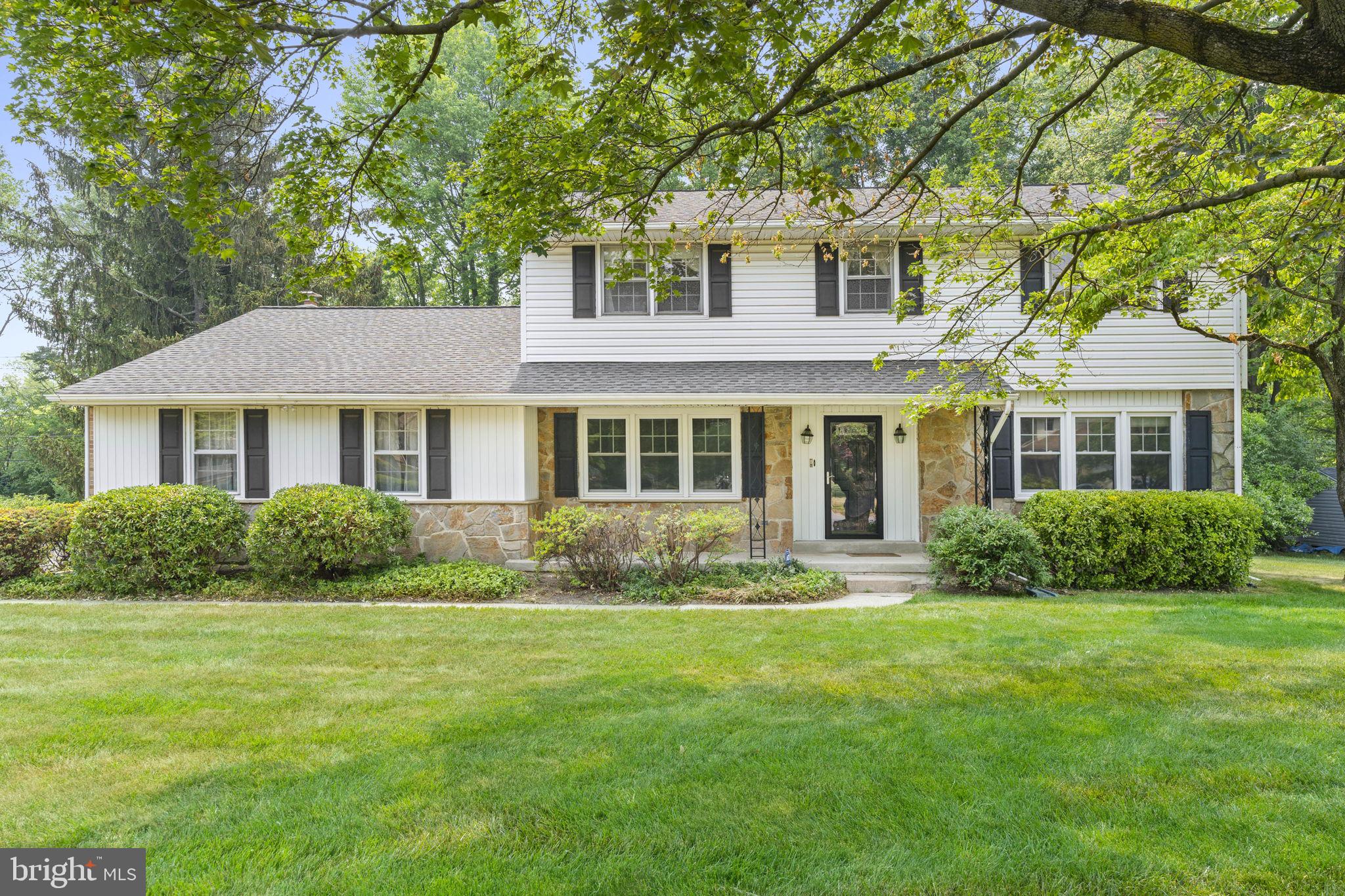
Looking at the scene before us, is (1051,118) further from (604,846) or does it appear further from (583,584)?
(583,584)

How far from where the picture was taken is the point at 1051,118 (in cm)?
542

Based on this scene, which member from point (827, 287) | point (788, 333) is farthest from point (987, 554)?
point (827, 287)

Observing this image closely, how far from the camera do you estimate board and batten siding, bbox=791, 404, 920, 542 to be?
449 inches

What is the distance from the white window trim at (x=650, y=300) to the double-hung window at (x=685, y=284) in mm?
43

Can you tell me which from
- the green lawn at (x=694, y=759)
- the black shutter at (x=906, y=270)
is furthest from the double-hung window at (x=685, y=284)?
the green lawn at (x=694, y=759)

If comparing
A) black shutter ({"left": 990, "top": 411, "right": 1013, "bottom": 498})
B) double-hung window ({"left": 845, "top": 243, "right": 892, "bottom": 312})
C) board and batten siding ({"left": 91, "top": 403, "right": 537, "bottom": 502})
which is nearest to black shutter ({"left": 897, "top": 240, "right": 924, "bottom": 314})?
double-hung window ({"left": 845, "top": 243, "right": 892, "bottom": 312})

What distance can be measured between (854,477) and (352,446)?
25.6 feet

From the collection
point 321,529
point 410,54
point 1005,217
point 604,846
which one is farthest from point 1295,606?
point 321,529

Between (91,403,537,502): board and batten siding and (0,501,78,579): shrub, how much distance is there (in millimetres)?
870

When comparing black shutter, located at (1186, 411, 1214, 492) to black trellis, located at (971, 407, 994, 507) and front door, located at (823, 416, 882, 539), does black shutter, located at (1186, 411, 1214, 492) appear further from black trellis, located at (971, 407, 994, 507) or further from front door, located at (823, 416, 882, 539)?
front door, located at (823, 416, 882, 539)

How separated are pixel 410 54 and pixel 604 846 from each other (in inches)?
200

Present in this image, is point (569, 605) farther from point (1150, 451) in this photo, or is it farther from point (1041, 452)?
point (1150, 451)

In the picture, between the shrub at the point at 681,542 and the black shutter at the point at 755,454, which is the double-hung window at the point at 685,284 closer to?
the black shutter at the point at 755,454

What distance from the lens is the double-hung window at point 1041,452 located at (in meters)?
11.1
